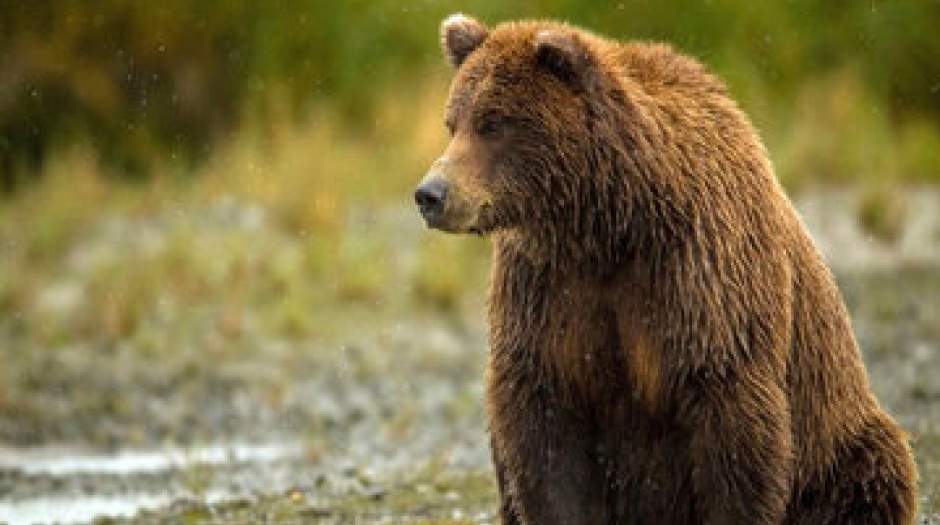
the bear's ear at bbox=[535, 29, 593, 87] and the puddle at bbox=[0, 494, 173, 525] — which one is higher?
the bear's ear at bbox=[535, 29, 593, 87]

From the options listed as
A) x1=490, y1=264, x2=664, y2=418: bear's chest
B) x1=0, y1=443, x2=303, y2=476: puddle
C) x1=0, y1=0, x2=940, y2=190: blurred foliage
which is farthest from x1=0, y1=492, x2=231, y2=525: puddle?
x1=0, y1=0, x2=940, y2=190: blurred foliage

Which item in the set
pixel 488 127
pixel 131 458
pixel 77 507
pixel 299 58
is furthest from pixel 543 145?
pixel 299 58

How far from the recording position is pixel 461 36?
6590 mm

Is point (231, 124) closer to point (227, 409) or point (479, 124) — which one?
point (227, 409)

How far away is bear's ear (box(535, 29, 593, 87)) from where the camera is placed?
6.28m

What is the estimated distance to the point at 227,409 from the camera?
41.6ft

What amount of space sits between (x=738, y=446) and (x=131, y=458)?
5.81m

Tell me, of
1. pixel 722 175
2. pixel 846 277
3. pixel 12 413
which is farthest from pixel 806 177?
pixel 722 175

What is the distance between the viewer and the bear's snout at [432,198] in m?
6.07

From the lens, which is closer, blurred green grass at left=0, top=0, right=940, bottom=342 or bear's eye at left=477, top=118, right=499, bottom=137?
bear's eye at left=477, top=118, right=499, bottom=137

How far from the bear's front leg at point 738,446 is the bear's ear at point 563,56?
3.12 feet

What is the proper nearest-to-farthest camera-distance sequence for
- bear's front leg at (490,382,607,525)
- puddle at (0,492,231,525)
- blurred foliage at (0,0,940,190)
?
bear's front leg at (490,382,607,525), puddle at (0,492,231,525), blurred foliage at (0,0,940,190)

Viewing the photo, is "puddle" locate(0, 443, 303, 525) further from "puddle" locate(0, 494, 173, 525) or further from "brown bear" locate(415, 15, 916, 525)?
"brown bear" locate(415, 15, 916, 525)

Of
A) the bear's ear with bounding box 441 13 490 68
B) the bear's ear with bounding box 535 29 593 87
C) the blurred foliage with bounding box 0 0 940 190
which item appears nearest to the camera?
the bear's ear with bounding box 535 29 593 87
